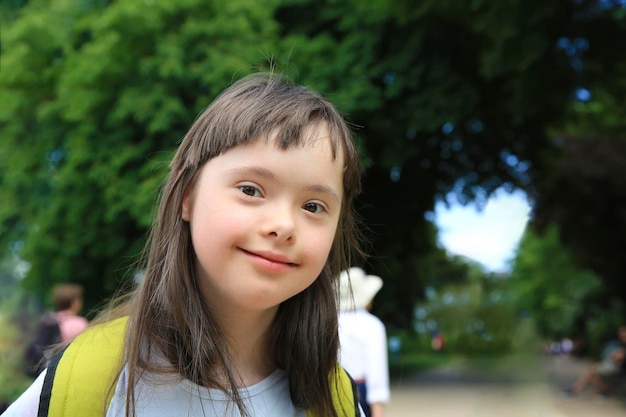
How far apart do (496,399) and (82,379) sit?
1423 cm

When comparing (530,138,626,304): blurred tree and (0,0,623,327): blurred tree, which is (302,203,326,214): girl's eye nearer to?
(0,0,623,327): blurred tree

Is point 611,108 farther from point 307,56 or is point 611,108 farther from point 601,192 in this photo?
point 307,56

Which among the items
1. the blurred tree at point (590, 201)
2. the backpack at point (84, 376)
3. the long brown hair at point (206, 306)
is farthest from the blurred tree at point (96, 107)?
the backpack at point (84, 376)

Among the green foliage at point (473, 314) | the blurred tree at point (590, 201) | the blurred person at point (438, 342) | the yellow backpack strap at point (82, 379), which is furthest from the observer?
the blurred person at point (438, 342)

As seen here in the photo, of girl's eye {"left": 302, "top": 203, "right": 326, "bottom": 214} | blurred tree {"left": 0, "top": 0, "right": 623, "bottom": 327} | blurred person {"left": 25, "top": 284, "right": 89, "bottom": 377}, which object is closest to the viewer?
girl's eye {"left": 302, "top": 203, "right": 326, "bottom": 214}

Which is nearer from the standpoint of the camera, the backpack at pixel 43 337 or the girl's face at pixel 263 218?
the girl's face at pixel 263 218

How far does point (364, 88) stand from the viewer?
11.2m

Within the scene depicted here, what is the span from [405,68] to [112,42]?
4479 millimetres

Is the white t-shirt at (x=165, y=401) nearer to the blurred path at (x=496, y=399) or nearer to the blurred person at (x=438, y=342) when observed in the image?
the blurred path at (x=496, y=399)

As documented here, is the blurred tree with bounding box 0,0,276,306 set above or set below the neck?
above

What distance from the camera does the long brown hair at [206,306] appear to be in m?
1.17

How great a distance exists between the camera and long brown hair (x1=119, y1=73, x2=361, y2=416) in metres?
1.17

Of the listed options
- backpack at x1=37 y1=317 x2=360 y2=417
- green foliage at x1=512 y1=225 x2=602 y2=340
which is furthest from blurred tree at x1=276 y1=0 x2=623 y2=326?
green foliage at x1=512 y1=225 x2=602 y2=340

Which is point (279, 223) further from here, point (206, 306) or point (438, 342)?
Answer: point (438, 342)
